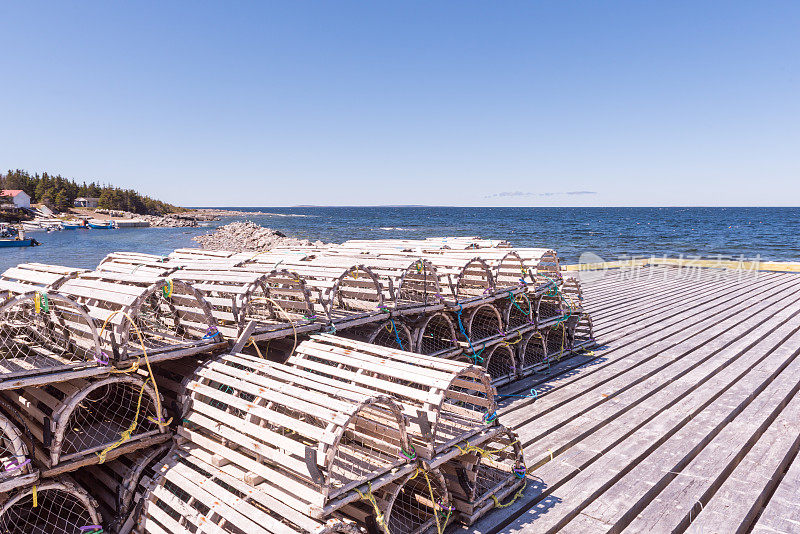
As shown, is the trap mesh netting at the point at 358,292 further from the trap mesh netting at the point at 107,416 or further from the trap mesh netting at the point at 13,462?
the trap mesh netting at the point at 13,462

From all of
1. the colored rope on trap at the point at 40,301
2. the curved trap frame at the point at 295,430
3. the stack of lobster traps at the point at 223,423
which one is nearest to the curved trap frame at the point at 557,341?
the stack of lobster traps at the point at 223,423

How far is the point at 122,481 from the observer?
156 inches

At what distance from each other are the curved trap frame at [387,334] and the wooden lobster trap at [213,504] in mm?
2455

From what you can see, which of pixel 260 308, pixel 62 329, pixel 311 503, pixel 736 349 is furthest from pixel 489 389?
pixel 736 349

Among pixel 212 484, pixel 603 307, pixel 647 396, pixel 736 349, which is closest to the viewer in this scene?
pixel 212 484

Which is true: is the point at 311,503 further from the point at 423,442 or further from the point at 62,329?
the point at 62,329

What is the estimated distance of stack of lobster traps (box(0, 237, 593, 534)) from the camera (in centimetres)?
325

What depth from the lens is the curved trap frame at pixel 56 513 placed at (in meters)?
3.50

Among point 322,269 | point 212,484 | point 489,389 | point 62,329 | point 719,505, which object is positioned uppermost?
point 322,269

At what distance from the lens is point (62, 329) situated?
16.0 feet

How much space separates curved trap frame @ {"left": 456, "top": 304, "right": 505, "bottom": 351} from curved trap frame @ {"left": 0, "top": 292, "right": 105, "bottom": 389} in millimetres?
4386

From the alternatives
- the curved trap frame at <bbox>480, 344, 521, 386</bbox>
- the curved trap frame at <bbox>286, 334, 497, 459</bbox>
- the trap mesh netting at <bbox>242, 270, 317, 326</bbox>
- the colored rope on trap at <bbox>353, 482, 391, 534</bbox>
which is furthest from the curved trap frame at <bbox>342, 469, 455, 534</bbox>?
the curved trap frame at <bbox>480, 344, 521, 386</bbox>

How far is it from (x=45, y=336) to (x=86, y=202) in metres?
108

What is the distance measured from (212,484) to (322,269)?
10.1ft
